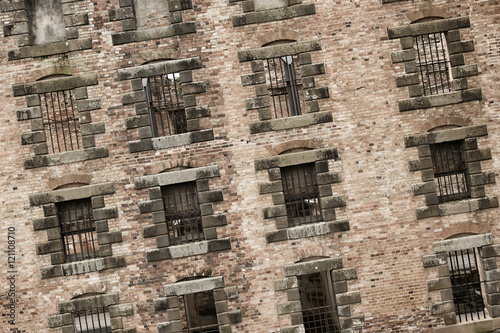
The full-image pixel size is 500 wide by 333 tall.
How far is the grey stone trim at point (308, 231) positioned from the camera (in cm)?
1369

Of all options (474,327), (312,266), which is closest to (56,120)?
(312,266)

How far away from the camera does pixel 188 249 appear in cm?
1370

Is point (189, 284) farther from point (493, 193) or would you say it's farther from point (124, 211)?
point (493, 193)

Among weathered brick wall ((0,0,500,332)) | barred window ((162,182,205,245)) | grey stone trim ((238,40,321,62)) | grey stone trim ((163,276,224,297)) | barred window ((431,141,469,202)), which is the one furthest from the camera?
barred window ((431,141,469,202))

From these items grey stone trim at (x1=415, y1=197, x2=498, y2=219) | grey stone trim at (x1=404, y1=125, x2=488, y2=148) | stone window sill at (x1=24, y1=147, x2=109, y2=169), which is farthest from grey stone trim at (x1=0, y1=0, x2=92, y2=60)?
grey stone trim at (x1=415, y1=197, x2=498, y2=219)

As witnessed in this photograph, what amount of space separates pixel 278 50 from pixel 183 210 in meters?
5.37

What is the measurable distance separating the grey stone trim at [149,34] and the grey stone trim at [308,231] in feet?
20.7

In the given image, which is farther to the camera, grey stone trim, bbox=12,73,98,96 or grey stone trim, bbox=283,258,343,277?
grey stone trim, bbox=12,73,98,96

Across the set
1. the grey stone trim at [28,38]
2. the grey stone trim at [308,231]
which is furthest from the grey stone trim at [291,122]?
the grey stone trim at [28,38]

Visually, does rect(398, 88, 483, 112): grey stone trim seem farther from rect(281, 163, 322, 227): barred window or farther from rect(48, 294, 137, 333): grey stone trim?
rect(48, 294, 137, 333): grey stone trim

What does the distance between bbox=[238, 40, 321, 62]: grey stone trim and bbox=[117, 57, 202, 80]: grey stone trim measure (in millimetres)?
1372

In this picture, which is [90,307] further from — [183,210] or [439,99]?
[439,99]

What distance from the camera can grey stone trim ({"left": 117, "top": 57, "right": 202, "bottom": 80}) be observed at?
45.2 ft

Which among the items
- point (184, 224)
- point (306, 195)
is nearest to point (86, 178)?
point (184, 224)
